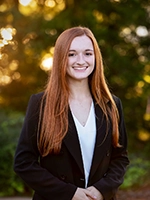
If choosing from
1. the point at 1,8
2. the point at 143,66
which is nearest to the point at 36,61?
the point at 1,8

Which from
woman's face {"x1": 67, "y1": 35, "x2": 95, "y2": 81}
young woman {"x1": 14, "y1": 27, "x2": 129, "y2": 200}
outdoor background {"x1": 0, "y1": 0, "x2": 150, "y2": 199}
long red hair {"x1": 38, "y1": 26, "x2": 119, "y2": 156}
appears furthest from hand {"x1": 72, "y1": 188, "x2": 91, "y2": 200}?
outdoor background {"x1": 0, "y1": 0, "x2": 150, "y2": 199}

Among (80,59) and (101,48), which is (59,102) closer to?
(80,59)

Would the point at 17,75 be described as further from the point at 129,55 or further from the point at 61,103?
the point at 61,103

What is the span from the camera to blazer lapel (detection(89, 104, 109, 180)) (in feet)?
11.3

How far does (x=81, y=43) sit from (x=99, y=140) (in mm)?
635

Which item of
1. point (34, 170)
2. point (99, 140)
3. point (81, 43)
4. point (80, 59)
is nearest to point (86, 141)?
point (99, 140)

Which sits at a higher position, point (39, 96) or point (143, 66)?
point (39, 96)

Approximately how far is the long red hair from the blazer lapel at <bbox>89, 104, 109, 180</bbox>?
62 millimetres

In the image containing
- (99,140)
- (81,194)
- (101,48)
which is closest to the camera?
(81,194)

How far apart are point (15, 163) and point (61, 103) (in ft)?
1.57

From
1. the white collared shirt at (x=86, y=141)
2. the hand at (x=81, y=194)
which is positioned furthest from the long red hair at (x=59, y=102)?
the hand at (x=81, y=194)

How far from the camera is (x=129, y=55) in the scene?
43.2 feet

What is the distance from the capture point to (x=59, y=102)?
351cm

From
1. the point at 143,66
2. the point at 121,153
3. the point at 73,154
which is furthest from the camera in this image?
the point at 143,66
